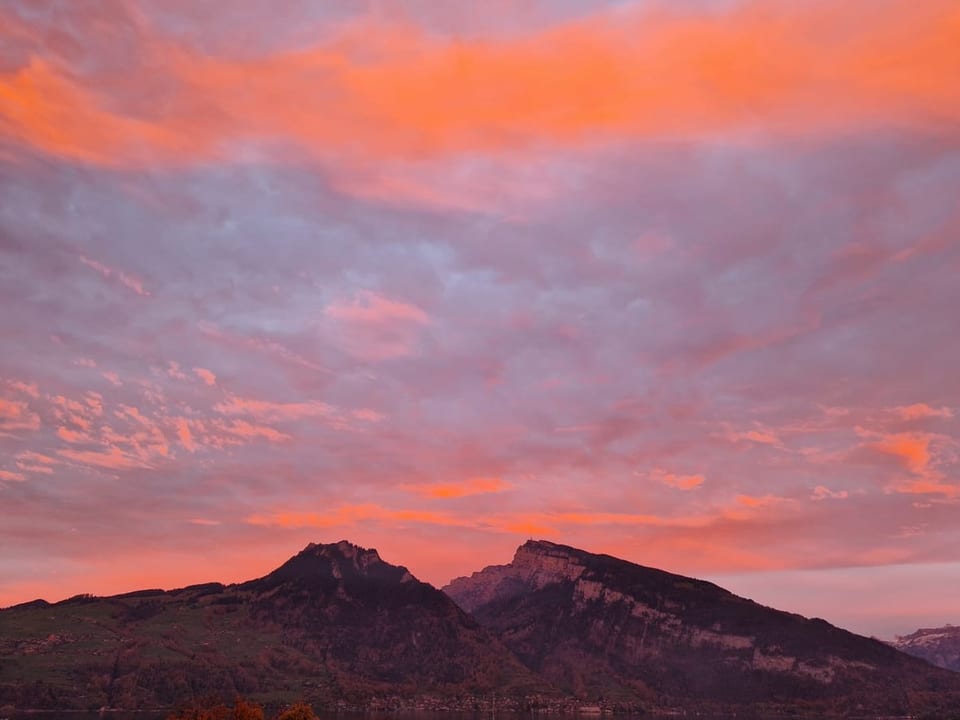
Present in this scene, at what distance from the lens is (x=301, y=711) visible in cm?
17875

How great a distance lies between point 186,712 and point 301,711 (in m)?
31.2

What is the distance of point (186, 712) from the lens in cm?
18950
